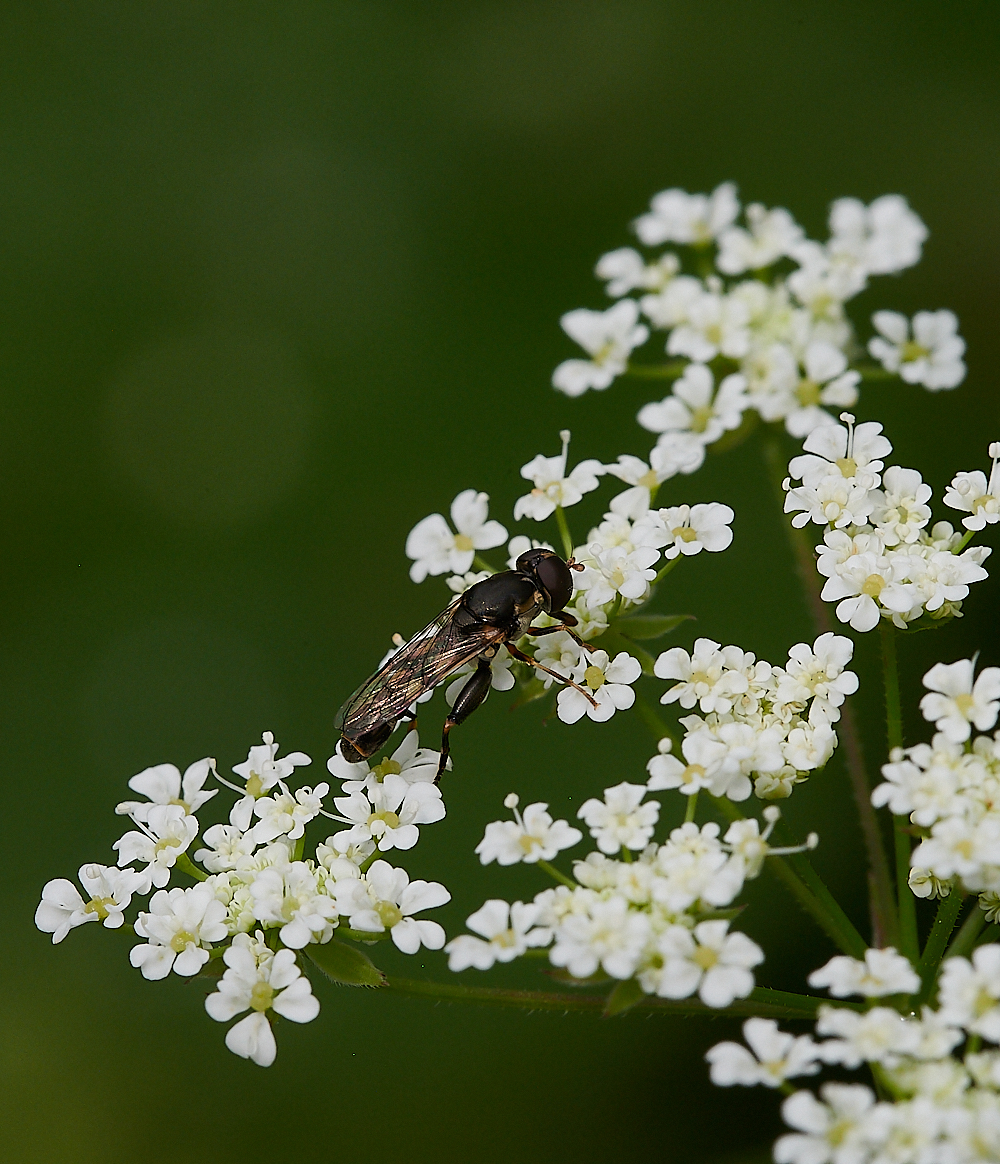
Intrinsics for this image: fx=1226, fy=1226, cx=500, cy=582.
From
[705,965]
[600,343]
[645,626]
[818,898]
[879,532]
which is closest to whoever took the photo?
[705,965]

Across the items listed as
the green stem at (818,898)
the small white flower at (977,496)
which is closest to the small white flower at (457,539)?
the green stem at (818,898)

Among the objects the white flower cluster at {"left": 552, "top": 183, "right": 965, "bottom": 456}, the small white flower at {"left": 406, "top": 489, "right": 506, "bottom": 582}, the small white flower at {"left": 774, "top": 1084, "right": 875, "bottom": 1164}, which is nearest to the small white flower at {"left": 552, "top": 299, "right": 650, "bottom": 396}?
the white flower cluster at {"left": 552, "top": 183, "right": 965, "bottom": 456}

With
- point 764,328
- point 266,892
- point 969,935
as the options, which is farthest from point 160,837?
point 764,328

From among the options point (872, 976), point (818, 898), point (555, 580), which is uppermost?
point (555, 580)

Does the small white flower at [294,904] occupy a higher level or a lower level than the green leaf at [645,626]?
lower

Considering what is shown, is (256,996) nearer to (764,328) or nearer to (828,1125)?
(828,1125)

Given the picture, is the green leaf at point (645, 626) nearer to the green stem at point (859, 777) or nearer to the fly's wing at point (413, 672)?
the fly's wing at point (413, 672)

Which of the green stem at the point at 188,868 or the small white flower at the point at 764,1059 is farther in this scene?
the green stem at the point at 188,868

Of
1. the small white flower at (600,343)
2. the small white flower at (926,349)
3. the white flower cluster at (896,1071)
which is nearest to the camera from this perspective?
the white flower cluster at (896,1071)
